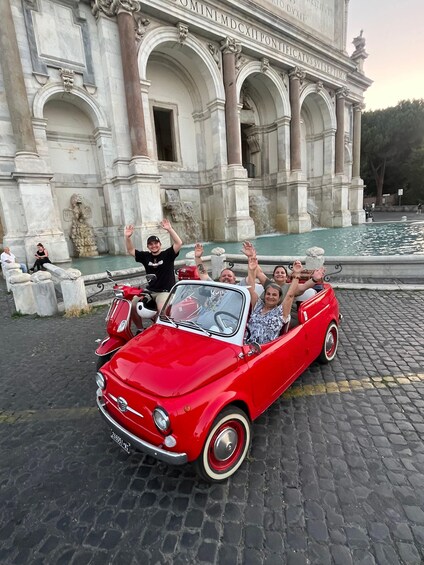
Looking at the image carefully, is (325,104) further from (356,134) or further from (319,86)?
(356,134)

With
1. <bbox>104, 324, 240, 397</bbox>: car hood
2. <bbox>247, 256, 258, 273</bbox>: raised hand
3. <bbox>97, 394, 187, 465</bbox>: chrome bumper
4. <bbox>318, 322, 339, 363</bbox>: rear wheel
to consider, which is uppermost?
<bbox>247, 256, 258, 273</bbox>: raised hand

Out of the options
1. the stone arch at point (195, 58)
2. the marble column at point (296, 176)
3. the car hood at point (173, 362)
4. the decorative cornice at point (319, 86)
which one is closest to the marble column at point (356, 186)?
the decorative cornice at point (319, 86)

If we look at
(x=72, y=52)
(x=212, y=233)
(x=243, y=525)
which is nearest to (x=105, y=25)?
(x=72, y=52)

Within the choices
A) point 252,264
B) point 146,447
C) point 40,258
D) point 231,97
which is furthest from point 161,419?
point 231,97

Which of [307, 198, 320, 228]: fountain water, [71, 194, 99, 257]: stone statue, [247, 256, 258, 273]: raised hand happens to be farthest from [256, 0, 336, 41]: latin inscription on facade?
[247, 256, 258, 273]: raised hand

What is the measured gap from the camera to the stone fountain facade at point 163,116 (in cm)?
1091

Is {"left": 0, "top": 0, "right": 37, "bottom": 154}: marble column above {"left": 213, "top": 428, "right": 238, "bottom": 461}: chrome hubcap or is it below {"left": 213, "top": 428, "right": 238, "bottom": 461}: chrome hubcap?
above

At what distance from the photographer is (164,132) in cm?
1955

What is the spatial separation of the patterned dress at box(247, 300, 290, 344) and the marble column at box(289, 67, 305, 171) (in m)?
Answer: 19.0

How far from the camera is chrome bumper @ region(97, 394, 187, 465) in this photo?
75.7 inches

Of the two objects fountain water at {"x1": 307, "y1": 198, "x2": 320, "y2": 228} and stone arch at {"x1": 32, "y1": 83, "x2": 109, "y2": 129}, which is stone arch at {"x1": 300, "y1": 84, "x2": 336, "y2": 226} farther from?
stone arch at {"x1": 32, "y1": 83, "x2": 109, "y2": 129}

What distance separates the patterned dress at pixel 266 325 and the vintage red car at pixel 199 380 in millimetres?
92

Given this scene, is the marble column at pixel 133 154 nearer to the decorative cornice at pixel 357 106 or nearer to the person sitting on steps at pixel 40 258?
the person sitting on steps at pixel 40 258

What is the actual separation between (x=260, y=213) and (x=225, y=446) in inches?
735
